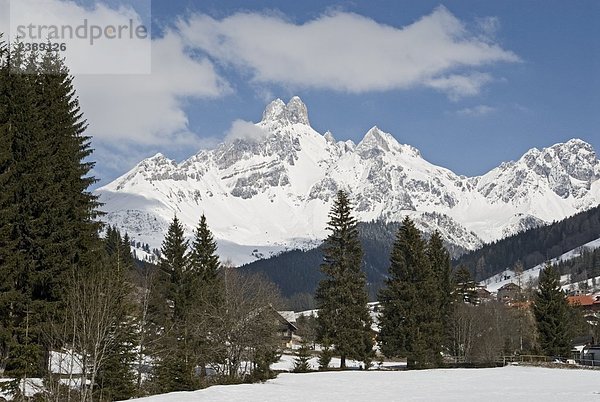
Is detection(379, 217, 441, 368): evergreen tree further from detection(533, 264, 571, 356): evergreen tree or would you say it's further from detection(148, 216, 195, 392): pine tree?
detection(148, 216, 195, 392): pine tree

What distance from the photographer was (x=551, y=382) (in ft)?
132

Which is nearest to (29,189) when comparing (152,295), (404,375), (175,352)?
(175,352)

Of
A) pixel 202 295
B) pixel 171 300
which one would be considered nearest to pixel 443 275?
pixel 202 295

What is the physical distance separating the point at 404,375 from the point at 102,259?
25.1 metres

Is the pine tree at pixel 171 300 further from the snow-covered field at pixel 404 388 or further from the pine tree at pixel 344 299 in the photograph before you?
the pine tree at pixel 344 299

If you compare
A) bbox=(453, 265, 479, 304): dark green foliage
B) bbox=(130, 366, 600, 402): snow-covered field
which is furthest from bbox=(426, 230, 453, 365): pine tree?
bbox=(130, 366, 600, 402): snow-covered field

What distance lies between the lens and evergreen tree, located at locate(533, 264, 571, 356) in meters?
63.6

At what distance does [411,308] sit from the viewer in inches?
2255

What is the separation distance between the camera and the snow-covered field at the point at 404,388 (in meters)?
30.1

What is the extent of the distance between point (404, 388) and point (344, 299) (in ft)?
62.0

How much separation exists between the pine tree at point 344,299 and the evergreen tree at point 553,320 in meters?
20.0

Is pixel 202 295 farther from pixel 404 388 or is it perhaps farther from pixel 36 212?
pixel 36 212

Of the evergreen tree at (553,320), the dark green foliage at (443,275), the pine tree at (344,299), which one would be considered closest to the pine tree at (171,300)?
the pine tree at (344,299)

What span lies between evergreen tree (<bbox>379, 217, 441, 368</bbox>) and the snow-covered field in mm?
7792
